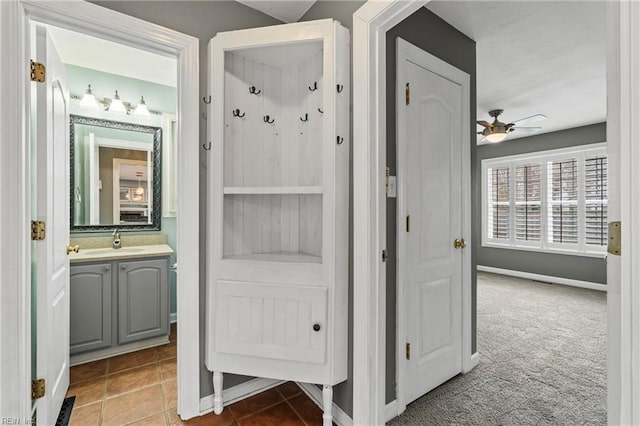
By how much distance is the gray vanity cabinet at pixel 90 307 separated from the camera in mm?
2268

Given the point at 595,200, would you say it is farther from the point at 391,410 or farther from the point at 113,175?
the point at 113,175

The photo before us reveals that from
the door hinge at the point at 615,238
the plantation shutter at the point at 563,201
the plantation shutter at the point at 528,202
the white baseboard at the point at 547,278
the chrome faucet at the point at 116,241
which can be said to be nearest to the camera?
the door hinge at the point at 615,238

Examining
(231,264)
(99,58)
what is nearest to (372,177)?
(231,264)

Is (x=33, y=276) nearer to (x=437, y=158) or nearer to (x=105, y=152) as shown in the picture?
(x=105, y=152)

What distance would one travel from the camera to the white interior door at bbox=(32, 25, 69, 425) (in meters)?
1.41

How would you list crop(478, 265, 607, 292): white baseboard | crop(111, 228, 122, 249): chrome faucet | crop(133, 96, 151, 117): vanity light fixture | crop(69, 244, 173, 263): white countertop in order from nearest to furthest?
crop(69, 244, 173, 263): white countertop → crop(111, 228, 122, 249): chrome faucet → crop(133, 96, 151, 117): vanity light fixture → crop(478, 265, 607, 292): white baseboard

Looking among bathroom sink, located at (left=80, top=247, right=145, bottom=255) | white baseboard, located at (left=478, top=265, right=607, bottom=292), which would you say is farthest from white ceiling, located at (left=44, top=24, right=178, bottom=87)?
white baseboard, located at (left=478, top=265, right=607, bottom=292)

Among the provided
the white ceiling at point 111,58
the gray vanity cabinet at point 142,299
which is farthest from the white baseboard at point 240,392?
the white ceiling at point 111,58

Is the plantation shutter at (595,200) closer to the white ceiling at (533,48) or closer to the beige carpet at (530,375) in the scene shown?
the white ceiling at (533,48)

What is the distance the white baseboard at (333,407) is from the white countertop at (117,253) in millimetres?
1676

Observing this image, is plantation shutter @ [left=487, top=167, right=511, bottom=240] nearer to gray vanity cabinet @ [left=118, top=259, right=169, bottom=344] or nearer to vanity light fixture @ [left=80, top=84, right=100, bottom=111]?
gray vanity cabinet @ [left=118, top=259, right=169, bottom=344]

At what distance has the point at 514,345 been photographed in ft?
8.81

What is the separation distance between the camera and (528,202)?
211 inches

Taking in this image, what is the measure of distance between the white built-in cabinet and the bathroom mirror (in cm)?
176
